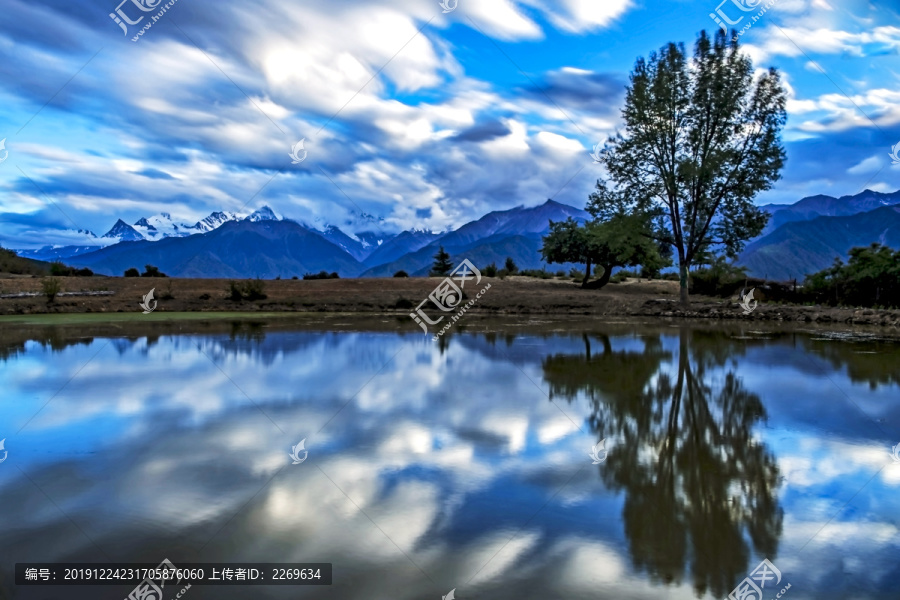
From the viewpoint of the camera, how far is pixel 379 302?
36.3m

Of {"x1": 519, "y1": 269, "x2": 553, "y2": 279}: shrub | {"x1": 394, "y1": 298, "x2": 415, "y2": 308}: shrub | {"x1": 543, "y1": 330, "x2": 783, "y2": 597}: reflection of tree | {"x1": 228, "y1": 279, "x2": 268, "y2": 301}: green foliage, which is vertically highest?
{"x1": 519, "y1": 269, "x2": 553, "y2": 279}: shrub

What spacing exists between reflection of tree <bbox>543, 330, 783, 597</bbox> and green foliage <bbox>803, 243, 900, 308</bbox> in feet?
65.4

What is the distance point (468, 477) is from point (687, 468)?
2268 mm

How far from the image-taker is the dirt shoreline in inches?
1152

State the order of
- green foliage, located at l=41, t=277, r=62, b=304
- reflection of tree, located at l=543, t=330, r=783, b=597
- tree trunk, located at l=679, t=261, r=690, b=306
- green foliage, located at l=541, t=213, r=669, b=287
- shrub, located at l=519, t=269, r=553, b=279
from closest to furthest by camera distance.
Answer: reflection of tree, located at l=543, t=330, r=783, b=597, tree trunk, located at l=679, t=261, r=690, b=306, green foliage, located at l=41, t=277, r=62, b=304, green foliage, located at l=541, t=213, r=669, b=287, shrub, located at l=519, t=269, r=553, b=279

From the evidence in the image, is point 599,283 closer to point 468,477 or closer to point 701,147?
point 701,147

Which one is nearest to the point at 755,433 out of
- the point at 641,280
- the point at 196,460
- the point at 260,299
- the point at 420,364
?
the point at 196,460

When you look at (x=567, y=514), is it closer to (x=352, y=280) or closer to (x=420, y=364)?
(x=420, y=364)

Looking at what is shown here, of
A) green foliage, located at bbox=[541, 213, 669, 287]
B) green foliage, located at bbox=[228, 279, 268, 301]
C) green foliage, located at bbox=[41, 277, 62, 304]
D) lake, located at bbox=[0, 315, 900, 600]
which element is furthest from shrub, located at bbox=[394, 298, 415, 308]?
lake, located at bbox=[0, 315, 900, 600]

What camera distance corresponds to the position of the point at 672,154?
31.9 m

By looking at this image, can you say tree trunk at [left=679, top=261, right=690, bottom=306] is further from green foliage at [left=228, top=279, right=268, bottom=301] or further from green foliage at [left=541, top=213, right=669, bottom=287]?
green foliage at [left=228, top=279, right=268, bottom=301]

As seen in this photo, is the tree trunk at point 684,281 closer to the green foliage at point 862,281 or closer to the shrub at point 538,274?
the green foliage at point 862,281

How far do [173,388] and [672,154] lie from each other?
28329mm

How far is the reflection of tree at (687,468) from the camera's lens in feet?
14.4
